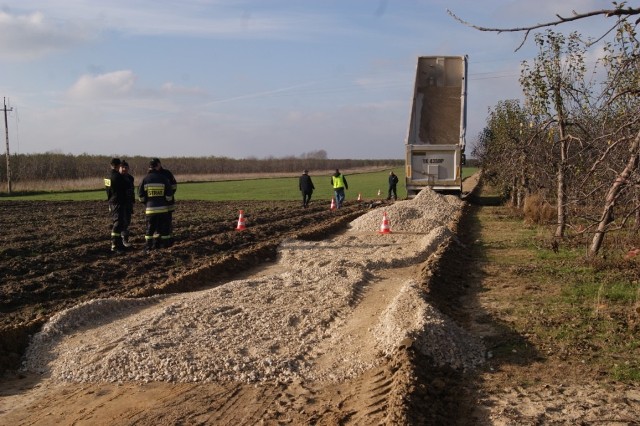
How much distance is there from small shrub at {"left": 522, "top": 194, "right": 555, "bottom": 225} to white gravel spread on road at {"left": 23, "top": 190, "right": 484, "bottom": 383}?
10.3 m

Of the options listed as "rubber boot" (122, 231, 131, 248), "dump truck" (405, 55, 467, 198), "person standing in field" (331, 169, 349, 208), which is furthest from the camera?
"person standing in field" (331, 169, 349, 208)

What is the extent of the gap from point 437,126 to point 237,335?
1964 cm

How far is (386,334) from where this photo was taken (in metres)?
6.71

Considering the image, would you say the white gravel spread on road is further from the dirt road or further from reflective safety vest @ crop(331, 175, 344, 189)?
reflective safety vest @ crop(331, 175, 344, 189)

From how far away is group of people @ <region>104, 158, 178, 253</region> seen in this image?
43.9 feet

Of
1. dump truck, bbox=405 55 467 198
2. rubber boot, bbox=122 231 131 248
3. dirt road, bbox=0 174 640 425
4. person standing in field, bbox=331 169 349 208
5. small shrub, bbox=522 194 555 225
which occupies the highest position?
dump truck, bbox=405 55 467 198

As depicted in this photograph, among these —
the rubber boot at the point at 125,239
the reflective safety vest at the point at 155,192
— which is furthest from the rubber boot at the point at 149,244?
the rubber boot at the point at 125,239

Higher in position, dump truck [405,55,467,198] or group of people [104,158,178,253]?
dump truck [405,55,467,198]

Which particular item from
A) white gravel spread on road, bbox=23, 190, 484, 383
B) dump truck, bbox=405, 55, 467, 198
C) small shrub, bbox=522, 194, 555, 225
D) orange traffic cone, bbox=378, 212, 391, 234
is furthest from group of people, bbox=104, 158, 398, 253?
dump truck, bbox=405, 55, 467, 198

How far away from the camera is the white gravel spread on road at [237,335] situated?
6066mm

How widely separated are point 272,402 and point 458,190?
2087 centimetres

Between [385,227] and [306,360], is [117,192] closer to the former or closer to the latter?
[385,227]

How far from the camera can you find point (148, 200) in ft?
44.0

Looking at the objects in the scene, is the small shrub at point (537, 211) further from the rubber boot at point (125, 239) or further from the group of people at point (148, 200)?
the rubber boot at point (125, 239)
